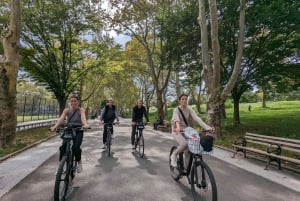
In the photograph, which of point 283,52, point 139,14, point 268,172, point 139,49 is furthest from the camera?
point 139,49

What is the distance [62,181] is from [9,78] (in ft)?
26.5

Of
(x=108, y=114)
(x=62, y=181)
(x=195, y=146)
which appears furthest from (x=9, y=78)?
(x=195, y=146)

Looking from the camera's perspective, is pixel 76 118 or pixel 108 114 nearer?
pixel 76 118

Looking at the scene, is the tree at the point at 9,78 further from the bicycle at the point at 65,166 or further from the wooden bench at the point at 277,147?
the wooden bench at the point at 277,147

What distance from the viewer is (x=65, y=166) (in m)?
5.26

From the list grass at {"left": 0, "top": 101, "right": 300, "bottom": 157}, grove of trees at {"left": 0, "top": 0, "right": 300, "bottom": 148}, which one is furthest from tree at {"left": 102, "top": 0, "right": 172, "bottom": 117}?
grass at {"left": 0, "top": 101, "right": 300, "bottom": 157}

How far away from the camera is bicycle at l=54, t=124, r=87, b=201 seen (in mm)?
4906

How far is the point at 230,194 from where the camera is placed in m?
5.57

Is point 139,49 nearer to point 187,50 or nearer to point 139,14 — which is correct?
point 139,14

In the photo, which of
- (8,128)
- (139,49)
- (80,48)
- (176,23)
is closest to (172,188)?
(8,128)

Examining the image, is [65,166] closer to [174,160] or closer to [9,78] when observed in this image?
[174,160]

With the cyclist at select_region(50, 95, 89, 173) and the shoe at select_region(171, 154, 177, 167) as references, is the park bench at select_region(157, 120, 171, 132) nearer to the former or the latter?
the shoe at select_region(171, 154, 177, 167)

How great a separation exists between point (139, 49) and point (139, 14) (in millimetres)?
8520

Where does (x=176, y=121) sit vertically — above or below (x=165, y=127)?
above
